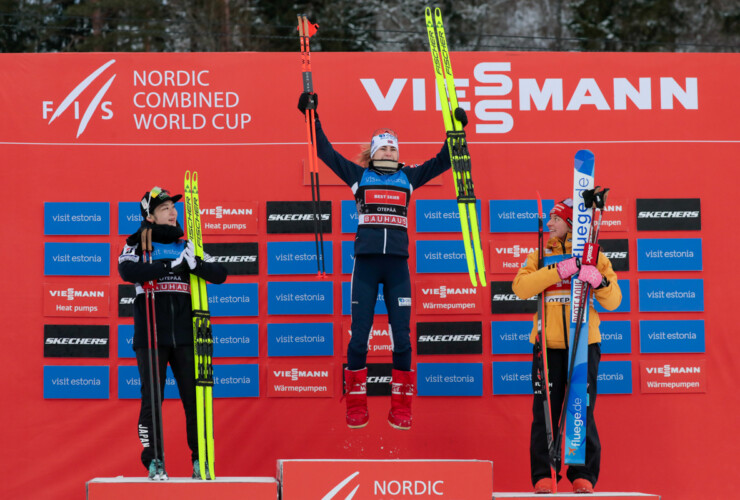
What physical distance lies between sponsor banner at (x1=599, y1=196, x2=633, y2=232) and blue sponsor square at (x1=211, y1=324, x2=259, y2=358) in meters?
2.42

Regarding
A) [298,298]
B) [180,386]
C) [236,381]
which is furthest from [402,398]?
[236,381]

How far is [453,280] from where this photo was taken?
572cm

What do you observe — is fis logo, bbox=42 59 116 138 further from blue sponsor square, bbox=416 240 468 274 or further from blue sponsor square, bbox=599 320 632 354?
blue sponsor square, bbox=599 320 632 354

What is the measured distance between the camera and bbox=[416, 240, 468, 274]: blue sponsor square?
5723 mm

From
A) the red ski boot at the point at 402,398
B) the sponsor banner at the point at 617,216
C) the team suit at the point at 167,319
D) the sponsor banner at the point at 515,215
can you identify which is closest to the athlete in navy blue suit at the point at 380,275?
the red ski boot at the point at 402,398

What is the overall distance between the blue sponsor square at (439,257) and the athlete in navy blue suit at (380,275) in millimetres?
982

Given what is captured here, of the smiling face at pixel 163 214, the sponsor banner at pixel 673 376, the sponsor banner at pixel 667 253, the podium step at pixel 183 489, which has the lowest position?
the podium step at pixel 183 489

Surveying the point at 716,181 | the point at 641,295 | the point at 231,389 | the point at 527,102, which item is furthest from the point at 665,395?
the point at 231,389

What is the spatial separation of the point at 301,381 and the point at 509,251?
5.29ft

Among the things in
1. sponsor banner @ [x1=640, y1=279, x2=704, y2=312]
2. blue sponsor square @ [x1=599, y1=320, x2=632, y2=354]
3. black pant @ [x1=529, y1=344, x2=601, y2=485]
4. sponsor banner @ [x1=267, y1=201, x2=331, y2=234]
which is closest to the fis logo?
sponsor banner @ [x1=267, y1=201, x2=331, y2=234]

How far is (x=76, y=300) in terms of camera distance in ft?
18.5

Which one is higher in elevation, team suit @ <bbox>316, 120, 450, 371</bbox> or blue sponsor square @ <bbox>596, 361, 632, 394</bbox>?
team suit @ <bbox>316, 120, 450, 371</bbox>

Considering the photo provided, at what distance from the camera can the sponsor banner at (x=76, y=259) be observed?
564 cm

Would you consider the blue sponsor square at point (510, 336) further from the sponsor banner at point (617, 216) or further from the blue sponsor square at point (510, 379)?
the sponsor banner at point (617, 216)
